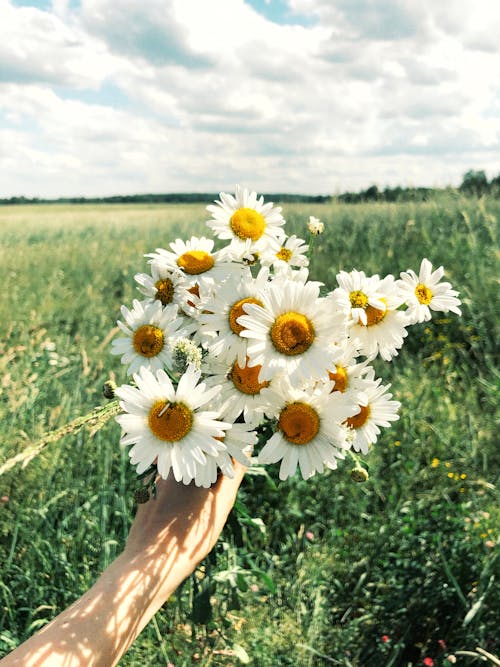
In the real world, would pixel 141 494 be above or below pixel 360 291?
below

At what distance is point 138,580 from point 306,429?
1.47ft

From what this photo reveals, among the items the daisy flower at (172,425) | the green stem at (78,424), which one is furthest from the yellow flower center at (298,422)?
the green stem at (78,424)

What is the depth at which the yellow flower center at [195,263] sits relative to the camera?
1.16 m

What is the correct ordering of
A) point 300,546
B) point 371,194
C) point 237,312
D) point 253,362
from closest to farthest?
point 253,362 → point 237,312 → point 300,546 → point 371,194

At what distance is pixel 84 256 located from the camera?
24.6 ft

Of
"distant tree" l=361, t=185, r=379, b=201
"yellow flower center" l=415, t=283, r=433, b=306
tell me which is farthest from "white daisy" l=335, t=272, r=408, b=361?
"distant tree" l=361, t=185, r=379, b=201

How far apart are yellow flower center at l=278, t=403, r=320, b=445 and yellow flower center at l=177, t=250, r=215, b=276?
363 millimetres

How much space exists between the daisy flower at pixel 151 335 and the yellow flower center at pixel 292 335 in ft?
0.70

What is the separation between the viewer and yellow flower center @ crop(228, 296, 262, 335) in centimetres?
99

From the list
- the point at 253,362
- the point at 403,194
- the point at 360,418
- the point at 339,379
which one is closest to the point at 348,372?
the point at 339,379

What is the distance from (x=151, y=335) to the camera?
110 cm

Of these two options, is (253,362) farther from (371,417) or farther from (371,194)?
(371,194)

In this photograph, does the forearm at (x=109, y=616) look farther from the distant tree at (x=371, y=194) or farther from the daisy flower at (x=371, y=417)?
the distant tree at (x=371, y=194)

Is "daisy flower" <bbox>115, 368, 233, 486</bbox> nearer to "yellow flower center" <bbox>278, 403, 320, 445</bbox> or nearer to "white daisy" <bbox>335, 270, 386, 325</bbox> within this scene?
"yellow flower center" <bbox>278, 403, 320, 445</bbox>
